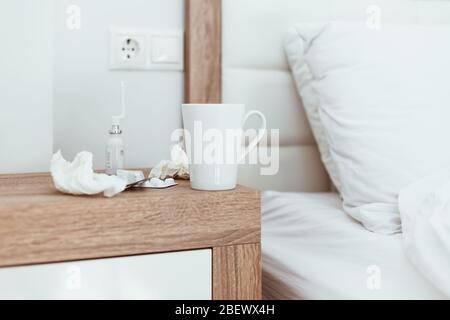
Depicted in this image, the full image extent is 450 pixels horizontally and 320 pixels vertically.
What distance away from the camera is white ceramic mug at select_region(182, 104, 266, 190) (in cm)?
77

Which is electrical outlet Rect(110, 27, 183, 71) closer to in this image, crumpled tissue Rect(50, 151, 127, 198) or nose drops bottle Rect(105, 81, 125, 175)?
nose drops bottle Rect(105, 81, 125, 175)

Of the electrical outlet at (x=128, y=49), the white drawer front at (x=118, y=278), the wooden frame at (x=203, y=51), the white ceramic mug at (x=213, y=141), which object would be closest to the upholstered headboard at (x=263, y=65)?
the wooden frame at (x=203, y=51)

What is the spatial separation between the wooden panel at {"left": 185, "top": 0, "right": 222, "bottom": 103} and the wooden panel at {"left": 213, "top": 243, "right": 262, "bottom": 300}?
0.51 meters

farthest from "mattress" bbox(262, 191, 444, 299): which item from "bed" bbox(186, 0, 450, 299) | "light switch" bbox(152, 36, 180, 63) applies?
"light switch" bbox(152, 36, 180, 63)

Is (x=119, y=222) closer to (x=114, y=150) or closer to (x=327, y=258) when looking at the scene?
(x=114, y=150)

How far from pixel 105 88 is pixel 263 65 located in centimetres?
Answer: 38

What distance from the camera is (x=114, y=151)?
0.94m

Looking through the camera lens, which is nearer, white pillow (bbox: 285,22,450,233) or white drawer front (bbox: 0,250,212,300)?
white drawer front (bbox: 0,250,212,300)

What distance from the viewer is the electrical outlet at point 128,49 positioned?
3.74 ft

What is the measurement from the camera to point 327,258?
3.05 ft

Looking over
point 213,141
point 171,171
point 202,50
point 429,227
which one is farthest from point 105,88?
point 429,227
